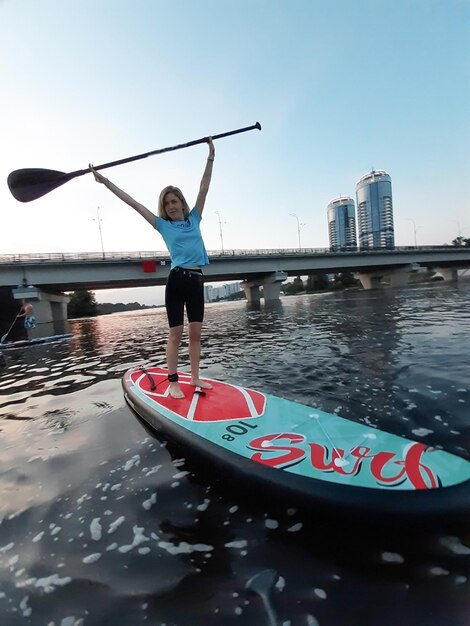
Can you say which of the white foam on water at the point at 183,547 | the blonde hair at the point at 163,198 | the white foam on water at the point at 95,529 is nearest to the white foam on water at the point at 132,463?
the white foam on water at the point at 95,529

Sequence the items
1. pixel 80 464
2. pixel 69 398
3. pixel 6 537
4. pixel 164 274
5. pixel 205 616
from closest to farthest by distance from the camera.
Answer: pixel 205 616
pixel 6 537
pixel 80 464
pixel 69 398
pixel 164 274

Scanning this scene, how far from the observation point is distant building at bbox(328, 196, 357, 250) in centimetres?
12312

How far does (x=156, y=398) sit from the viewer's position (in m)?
4.02

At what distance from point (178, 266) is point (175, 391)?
1.60m

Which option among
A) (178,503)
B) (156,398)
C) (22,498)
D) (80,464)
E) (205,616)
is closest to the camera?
(205,616)

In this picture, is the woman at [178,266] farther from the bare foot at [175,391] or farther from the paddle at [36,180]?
the paddle at [36,180]

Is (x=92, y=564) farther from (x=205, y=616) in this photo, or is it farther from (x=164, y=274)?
(x=164, y=274)

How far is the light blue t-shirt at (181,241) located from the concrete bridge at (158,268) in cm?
3306

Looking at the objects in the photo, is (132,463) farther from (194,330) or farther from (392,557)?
(392,557)

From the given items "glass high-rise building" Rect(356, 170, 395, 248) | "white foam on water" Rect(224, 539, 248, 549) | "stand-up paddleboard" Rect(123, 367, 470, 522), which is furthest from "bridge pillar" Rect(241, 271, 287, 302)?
"glass high-rise building" Rect(356, 170, 395, 248)

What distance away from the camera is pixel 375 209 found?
11069 centimetres

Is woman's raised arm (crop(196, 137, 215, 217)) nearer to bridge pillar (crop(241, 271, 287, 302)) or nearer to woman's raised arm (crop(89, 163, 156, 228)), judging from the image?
woman's raised arm (crop(89, 163, 156, 228))

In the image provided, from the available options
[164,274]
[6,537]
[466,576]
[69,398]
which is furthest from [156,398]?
[164,274]

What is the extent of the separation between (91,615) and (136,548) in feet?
1.48
